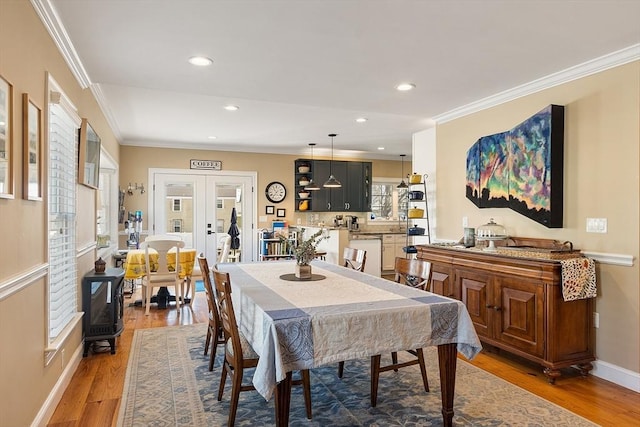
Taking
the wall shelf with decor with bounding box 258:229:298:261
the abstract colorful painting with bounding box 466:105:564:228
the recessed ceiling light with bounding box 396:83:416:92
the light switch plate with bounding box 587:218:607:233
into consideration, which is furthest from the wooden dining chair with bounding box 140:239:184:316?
the light switch plate with bounding box 587:218:607:233

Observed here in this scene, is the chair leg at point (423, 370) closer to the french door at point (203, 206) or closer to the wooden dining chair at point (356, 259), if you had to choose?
the wooden dining chair at point (356, 259)

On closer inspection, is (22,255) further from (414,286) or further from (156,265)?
(156,265)

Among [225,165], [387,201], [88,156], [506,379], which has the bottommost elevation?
[506,379]

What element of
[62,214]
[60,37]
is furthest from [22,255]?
[60,37]

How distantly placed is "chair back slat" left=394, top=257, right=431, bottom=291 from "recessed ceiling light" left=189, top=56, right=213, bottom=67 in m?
2.12

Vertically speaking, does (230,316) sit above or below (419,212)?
below

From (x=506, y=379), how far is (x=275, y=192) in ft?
18.6

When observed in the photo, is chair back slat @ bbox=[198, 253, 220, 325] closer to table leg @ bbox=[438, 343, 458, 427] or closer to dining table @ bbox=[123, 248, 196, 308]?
table leg @ bbox=[438, 343, 458, 427]

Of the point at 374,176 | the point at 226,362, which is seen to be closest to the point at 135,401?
the point at 226,362

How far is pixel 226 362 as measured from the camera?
8.55ft

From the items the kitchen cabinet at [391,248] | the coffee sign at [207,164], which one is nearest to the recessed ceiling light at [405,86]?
the kitchen cabinet at [391,248]

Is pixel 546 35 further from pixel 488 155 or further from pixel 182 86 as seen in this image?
pixel 182 86

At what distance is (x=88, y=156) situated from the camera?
12.4 ft

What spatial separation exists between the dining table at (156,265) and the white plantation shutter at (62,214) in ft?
5.58
